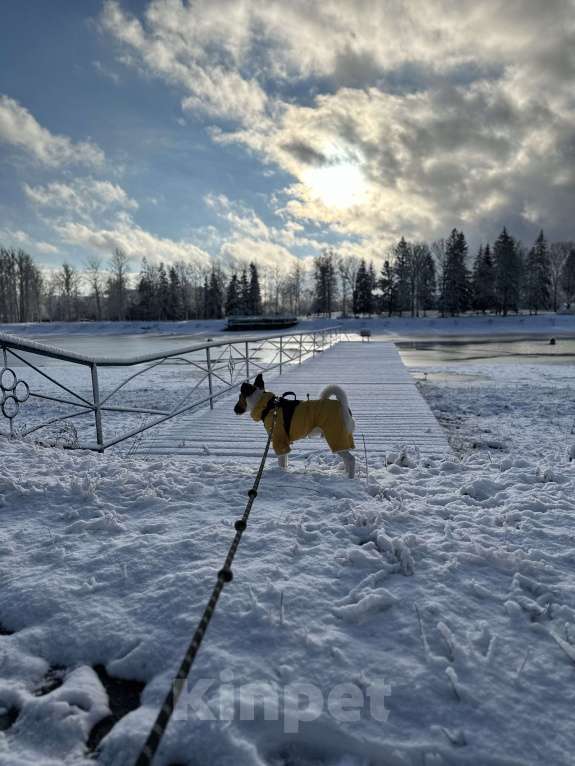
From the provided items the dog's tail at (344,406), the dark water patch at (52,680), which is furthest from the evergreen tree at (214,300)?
the dark water patch at (52,680)

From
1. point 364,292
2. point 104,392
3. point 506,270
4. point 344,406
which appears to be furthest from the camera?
point 364,292

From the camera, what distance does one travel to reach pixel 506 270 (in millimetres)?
55594

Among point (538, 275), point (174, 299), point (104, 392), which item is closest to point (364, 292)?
point (538, 275)

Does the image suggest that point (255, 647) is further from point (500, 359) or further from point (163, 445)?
point (500, 359)

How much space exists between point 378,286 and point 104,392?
60.0 meters

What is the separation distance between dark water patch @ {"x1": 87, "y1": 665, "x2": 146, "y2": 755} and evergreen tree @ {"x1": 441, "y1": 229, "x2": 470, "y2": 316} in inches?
2489

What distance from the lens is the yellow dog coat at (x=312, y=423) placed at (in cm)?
386

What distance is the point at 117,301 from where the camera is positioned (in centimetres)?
7262

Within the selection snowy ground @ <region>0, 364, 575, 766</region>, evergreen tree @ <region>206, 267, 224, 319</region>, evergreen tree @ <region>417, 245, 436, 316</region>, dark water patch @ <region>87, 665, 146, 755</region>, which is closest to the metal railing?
snowy ground @ <region>0, 364, 575, 766</region>

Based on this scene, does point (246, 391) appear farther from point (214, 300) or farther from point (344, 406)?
point (214, 300)

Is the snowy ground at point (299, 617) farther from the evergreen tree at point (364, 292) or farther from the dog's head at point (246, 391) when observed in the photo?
the evergreen tree at point (364, 292)

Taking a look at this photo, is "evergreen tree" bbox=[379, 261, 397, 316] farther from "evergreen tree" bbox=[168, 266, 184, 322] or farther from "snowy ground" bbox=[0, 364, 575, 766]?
"snowy ground" bbox=[0, 364, 575, 766]

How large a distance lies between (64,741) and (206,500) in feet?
6.36

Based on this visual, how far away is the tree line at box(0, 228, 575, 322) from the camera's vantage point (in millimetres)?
58406
